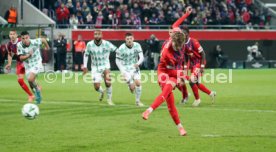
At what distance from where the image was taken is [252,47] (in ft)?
167

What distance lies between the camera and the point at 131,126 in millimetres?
15898

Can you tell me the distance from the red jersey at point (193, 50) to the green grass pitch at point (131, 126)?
1428 millimetres

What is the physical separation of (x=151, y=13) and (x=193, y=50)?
2692 centimetres

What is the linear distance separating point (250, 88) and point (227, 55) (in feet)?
69.9

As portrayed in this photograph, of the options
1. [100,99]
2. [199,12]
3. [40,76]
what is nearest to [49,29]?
[40,76]

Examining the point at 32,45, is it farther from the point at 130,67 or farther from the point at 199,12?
the point at 199,12

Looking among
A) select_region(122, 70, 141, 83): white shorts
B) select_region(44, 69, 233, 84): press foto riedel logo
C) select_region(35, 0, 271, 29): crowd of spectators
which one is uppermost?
select_region(35, 0, 271, 29): crowd of spectators

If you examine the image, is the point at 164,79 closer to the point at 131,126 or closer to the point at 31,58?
the point at 131,126

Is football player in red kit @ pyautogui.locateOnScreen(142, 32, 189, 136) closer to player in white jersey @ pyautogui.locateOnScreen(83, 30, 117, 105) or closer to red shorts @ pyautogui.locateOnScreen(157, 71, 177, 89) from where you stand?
red shorts @ pyautogui.locateOnScreen(157, 71, 177, 89)

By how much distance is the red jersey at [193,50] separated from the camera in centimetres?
2130

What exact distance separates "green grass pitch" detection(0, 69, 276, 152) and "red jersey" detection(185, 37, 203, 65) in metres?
1.43

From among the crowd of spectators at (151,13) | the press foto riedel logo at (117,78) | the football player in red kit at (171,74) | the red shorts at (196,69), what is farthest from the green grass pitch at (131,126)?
the crowd of spectators at (151,13)

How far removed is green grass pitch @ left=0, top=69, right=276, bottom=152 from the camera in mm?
12688

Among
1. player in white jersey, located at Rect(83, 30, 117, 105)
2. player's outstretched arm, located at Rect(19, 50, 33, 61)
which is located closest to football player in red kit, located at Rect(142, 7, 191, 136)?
player in white jersey, located at Rect(83, 30, 117, 105)
